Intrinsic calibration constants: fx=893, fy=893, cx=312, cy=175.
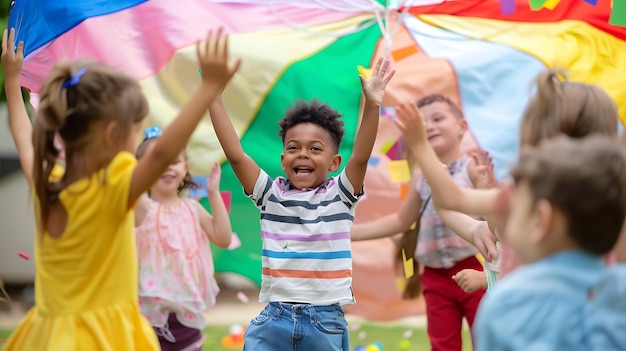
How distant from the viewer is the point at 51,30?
504 centimetres

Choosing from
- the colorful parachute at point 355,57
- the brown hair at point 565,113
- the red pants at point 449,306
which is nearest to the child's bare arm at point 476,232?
the brown hair at point 565,113

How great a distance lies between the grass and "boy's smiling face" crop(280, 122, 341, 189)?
2754 mm

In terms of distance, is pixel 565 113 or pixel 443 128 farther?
pixel 443 128

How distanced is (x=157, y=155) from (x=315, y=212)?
116cm

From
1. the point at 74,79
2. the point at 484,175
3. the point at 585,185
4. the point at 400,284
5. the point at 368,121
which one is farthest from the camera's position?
the point at 400,284

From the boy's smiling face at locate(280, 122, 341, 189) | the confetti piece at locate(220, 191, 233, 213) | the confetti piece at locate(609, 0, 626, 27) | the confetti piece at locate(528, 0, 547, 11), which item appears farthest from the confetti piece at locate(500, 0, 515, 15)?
the boy's smiling face at locate(280, 122, 341, 189)

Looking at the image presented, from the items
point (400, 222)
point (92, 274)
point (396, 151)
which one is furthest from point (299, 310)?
point (396, 151)

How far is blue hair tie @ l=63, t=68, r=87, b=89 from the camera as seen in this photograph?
99.8 inches

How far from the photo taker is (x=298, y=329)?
133 inches

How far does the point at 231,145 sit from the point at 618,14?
322 cm

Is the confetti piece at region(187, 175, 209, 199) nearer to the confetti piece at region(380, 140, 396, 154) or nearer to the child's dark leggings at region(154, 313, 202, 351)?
the child's dark leggings at region(154, 313, 202, 351)

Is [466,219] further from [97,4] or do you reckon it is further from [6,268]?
[6,268]

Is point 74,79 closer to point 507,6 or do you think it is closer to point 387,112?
point 387,112

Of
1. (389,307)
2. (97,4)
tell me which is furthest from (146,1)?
(389,307)
